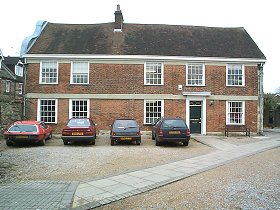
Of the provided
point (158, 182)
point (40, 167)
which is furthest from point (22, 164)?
point (158, 182)

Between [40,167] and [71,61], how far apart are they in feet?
41.9

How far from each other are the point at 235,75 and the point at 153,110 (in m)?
6.92

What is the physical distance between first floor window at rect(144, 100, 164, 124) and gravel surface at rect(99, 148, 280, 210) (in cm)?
1147

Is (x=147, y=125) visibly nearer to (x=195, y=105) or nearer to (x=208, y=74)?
(x=195, y=105)

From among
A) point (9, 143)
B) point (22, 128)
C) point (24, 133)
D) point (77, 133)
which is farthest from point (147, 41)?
point (9, 143)

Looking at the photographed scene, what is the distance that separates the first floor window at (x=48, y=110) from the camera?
20.9 m

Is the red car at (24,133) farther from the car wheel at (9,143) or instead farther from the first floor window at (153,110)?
the first floor window at (153,110)

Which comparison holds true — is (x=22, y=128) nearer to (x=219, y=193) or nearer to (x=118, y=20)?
(x=219, y=193)

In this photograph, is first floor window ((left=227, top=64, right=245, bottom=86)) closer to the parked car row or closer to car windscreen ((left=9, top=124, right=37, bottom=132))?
the parked car row

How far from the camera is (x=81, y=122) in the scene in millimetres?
16031

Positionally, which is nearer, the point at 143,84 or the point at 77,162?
the point at 77,162

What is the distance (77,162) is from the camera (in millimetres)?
10656

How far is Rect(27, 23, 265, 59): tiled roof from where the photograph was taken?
852 inches

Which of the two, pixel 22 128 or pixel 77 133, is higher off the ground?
pixel 22 128
